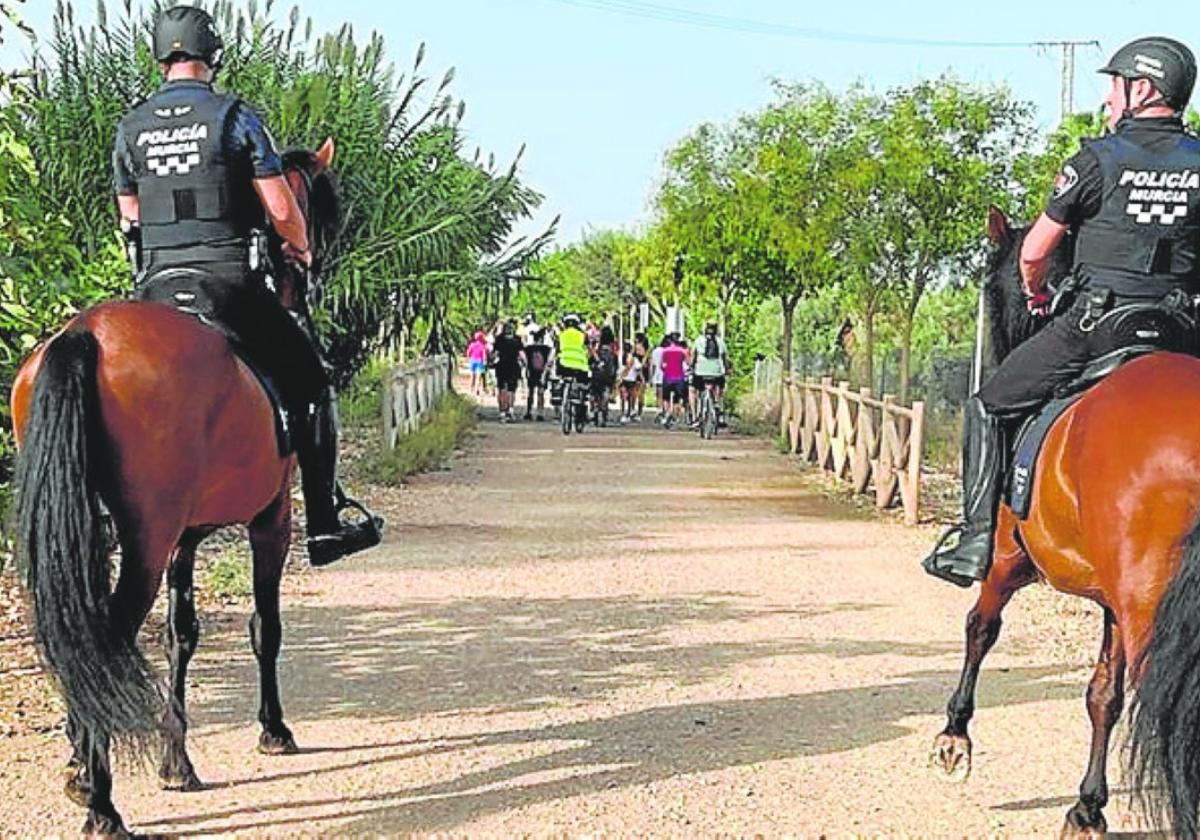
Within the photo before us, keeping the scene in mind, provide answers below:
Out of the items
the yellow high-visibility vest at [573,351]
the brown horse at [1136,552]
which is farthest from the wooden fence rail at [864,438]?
the brown horse at [1136,552]

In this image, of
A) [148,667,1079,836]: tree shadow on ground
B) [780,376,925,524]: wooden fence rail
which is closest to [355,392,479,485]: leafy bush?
[780,376,925,524]: wooden fence rail

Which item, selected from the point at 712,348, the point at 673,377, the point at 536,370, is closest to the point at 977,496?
the point at 712,348

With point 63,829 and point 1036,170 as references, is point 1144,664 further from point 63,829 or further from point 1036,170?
point 1036,170

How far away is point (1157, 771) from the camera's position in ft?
16.8

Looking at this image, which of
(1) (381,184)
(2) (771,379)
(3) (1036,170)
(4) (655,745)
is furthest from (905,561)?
(2) (771,379)

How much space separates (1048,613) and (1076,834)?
18.0 ft

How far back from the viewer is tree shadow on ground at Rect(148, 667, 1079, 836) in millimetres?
6527

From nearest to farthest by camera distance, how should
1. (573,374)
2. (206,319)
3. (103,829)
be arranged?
1. (103,829)
2. (206,319)
3. (573,374)

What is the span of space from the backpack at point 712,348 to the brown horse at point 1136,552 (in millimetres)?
20717

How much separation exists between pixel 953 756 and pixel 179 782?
Answer: 10.3ft

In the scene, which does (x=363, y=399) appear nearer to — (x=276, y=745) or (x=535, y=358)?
(x=535, y=358)

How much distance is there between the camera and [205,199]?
6.77m

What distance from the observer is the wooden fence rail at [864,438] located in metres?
16.8

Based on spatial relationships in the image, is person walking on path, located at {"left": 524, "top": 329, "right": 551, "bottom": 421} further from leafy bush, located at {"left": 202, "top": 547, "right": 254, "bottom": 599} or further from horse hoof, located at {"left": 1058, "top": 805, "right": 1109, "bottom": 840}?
horse hoof, located at {"left": 1058, "top": 805, "right": 1109, "bottom": 840}
